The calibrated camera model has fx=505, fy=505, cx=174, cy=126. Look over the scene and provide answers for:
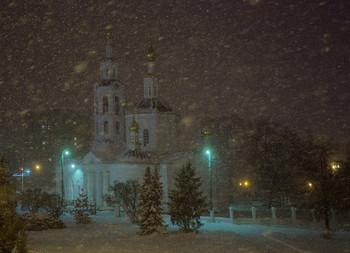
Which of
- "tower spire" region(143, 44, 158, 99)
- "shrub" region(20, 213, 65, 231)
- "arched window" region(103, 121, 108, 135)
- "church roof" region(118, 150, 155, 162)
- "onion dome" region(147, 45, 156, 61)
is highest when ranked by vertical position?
"onion dome" region(147, 45, 156, 61)

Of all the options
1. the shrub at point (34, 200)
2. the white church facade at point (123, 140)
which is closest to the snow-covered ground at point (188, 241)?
the shrub at point (34, 200)

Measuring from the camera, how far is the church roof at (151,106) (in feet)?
174

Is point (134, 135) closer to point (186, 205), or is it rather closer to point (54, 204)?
point (54, 204)

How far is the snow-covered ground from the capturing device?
20094mm

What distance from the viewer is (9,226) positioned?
16375 mm

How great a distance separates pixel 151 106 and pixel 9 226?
122 feet

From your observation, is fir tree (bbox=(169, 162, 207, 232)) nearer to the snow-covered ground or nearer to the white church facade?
the snow-covered ground

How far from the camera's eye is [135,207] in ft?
111

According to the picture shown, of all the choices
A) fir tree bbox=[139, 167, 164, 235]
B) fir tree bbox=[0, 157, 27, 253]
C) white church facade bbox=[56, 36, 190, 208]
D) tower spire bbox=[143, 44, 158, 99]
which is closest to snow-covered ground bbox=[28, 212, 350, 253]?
fir tree bbox=[139, 167, 164, 235]

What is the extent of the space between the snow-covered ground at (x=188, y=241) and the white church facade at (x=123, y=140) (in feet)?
66.0

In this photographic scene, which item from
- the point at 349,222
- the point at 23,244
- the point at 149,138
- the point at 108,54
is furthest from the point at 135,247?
the point at 108,54

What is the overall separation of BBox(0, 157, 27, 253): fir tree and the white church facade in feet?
103

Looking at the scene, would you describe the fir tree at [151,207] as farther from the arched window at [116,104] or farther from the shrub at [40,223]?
the arched window at [116,104]

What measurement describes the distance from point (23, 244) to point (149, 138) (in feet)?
123
